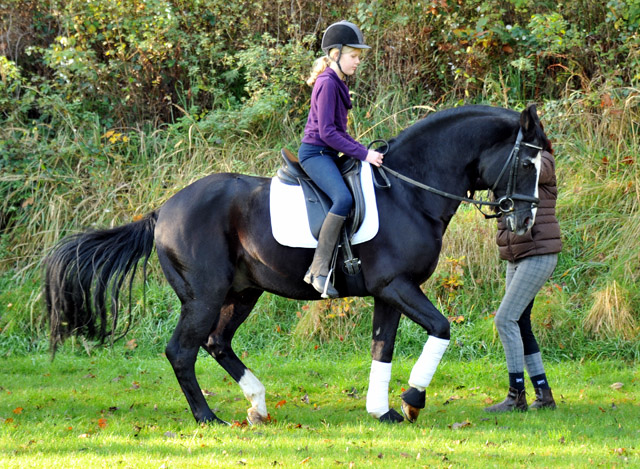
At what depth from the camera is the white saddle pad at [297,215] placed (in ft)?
17.7

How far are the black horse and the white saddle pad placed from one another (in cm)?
8

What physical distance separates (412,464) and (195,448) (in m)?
1.50

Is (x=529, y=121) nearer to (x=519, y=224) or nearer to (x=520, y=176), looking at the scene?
(x=520, y=176)

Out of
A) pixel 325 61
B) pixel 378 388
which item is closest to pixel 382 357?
pixel 378 388

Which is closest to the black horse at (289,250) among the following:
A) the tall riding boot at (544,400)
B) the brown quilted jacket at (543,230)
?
the brown quilted jacket at (543,230)

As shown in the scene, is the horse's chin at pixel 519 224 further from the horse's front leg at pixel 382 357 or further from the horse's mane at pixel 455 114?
the horse's front leg at pixel 382 357

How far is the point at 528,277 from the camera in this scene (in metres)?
5.86

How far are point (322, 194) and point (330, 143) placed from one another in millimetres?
415

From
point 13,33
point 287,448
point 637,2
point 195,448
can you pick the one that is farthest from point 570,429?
point 13,33

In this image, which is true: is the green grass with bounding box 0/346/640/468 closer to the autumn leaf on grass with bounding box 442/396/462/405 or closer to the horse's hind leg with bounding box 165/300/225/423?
the autumn leaf on grass with bounding box 442/396/462/405

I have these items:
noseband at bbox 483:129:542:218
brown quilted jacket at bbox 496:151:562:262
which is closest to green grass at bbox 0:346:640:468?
brown quilted jacket at bbox 496:151:562:262

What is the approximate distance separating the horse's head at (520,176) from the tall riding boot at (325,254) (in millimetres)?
1251

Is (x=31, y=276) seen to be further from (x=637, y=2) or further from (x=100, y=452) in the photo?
(x=637, y=2)

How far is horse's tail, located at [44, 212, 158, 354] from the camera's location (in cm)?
610
